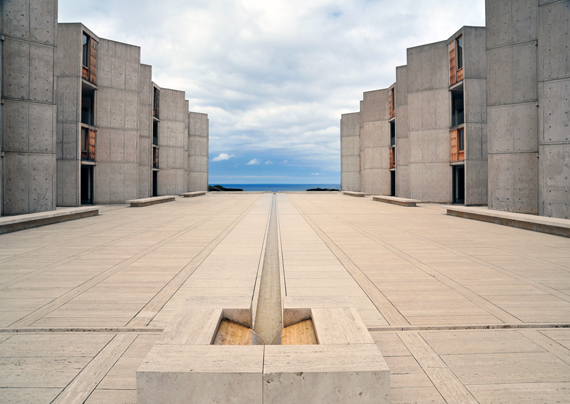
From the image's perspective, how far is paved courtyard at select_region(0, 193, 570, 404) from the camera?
9.18 feet

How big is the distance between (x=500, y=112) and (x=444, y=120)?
8587mm

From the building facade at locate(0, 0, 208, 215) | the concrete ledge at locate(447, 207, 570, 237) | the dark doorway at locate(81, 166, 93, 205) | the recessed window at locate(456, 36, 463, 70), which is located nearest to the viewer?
the concrete ledge at locate(447, 207, 570, 237)

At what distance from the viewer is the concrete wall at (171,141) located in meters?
36.5

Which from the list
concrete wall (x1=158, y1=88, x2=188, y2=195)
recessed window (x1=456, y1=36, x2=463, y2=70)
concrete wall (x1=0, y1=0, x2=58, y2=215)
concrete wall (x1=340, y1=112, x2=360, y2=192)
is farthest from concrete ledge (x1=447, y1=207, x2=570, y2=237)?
concrete wall (x1=340, y1=112, x2=360, y2=192)

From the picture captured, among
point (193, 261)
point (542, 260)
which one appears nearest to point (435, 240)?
point (542, 260)

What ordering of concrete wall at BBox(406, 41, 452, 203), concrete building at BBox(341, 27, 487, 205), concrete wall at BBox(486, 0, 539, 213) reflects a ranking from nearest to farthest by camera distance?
concrete wall at BBox(486, 0, 539, 213) → concrete building at BBox(341, 27, 487, 205) → concrete wall at BBox(406, 41, 452, 203)

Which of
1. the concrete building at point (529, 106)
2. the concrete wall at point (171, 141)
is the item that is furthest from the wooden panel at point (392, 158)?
the concrete wall at point (171, 141)

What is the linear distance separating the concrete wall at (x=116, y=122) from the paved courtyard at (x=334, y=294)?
15.3 metres

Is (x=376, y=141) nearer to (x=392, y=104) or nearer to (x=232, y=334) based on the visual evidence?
(x=392, y=104)

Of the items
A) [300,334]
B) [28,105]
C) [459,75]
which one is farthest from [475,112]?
[28,105]

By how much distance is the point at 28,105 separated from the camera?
583 inches

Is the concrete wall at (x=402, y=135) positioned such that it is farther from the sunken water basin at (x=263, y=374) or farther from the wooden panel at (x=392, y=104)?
the sunken water basin at (x=263, y=374)

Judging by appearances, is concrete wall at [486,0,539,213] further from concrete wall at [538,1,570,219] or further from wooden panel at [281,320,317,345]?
wooden panel at [281,320,317,345]

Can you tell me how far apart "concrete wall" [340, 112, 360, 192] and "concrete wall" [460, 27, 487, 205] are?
77.8 ft
